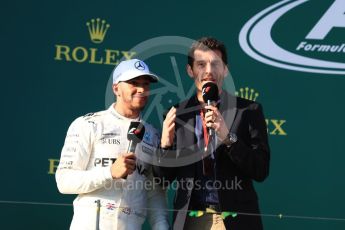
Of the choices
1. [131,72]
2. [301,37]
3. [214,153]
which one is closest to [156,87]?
[301,37]

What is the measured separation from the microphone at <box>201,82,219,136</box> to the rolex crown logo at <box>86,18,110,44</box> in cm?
141

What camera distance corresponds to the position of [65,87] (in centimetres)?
373

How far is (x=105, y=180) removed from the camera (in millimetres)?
2559

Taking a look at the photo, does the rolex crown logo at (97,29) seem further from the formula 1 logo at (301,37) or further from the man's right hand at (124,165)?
the man's right hand at (124,165)

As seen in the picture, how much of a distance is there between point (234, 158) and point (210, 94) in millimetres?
248

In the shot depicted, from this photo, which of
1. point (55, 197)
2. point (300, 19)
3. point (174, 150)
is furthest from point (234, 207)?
point (300, 19)

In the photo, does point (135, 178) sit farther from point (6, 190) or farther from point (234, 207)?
point (6, 190)

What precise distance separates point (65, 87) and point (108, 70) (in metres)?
0.26

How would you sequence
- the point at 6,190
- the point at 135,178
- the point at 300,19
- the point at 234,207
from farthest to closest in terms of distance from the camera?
1. the point at 300,19
2. the point at 6,190
3. the point at 135,178
4. the point at 234,207

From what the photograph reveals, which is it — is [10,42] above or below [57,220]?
above

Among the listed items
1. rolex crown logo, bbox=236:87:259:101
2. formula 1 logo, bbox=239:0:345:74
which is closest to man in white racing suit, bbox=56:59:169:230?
rolex crown logo, bbox=236:87:259:101

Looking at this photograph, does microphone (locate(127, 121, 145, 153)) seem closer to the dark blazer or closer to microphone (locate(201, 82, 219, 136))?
the dark blazer

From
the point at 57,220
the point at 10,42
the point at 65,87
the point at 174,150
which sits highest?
the point at 10,42

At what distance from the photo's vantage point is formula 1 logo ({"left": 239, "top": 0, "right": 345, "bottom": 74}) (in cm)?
388
